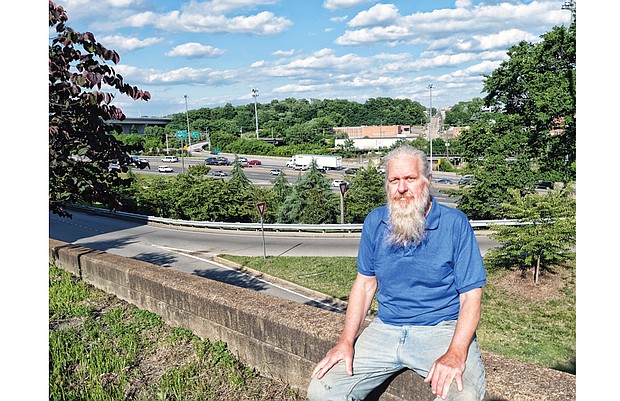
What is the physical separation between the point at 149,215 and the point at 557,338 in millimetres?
25852

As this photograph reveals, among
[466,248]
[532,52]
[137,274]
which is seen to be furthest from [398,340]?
[532,52]

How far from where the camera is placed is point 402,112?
15575 cm

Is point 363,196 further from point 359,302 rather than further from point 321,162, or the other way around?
point 321,162

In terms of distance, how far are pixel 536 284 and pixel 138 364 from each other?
14948 mm

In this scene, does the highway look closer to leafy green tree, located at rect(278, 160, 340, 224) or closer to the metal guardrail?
the metal guardrail

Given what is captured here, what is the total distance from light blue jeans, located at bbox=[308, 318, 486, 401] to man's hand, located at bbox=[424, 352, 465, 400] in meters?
0.16

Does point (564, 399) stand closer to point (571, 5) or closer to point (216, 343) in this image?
point (216, 343)

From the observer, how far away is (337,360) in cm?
294

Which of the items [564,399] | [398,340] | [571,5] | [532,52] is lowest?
[564,399]

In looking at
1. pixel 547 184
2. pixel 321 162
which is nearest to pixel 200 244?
pixel 547 184

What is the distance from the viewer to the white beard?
2.90m

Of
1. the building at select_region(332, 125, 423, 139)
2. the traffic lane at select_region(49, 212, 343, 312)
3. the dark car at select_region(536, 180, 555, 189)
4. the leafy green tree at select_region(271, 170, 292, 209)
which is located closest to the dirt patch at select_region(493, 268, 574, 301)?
the traffic lane at select_region(49, 212, 343, 312)

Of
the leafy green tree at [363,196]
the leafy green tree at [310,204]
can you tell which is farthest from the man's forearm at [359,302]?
the leafy green tree at [363,196]

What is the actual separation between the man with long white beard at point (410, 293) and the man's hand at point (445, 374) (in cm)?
2
